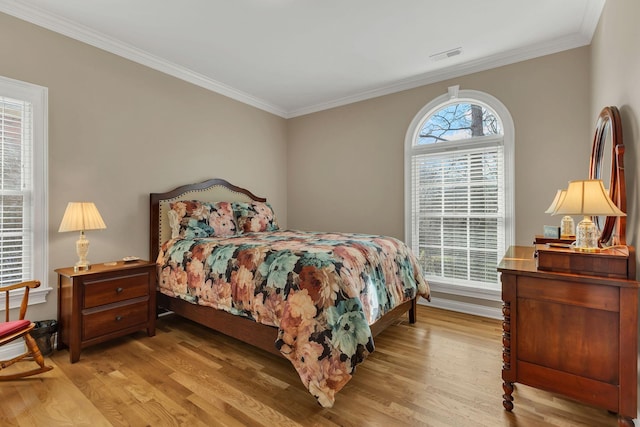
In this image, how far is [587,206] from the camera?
1.52 m

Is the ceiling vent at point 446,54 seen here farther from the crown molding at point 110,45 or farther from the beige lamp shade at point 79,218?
the beige lamp shade at point 79,218

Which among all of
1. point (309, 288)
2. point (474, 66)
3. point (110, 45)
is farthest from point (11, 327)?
point (474, 66)

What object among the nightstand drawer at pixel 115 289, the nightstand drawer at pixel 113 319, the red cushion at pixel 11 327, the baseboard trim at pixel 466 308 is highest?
the nightstand drawer at pixel 115 289

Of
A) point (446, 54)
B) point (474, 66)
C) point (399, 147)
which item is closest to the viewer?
point (446, 54)

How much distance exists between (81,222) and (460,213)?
3.62 metres

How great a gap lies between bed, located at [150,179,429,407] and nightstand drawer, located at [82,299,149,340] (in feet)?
0.88

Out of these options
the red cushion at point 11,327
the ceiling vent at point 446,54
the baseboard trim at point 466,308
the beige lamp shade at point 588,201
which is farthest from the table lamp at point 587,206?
the red cushion at point 11,327

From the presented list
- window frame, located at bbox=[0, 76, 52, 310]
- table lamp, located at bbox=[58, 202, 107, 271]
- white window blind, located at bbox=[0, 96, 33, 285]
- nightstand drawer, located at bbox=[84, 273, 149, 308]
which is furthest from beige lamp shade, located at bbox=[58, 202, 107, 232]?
nightstand drawer, located at bbox=[84, 273, 149, 308]

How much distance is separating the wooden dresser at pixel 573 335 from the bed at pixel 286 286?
836mm

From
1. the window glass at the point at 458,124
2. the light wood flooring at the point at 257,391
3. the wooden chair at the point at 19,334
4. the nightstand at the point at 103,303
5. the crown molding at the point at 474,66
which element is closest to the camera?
the light wood flooring at the point at 257,391

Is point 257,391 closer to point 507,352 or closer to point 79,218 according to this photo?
point 507,352

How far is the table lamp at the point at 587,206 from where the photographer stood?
4.92ft

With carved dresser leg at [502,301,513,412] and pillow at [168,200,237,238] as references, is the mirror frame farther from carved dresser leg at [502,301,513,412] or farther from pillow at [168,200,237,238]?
pillow at [168,200,237,238]

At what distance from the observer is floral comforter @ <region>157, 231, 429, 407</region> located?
180 centimetres
